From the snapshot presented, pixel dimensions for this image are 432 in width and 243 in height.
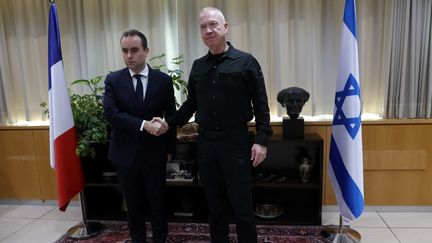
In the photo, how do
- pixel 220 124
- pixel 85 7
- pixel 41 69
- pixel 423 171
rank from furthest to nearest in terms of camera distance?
1. pixel 41 69
2. pixel 85 7
3. pixel 423 171
4. pixel 220 124

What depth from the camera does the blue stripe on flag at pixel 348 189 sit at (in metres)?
2.10

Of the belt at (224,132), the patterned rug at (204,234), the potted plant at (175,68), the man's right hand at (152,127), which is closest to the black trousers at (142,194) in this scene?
the man's right hand at (152,127)

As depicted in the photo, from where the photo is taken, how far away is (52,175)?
3.15 metres

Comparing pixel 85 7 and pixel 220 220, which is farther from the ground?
pixel 85 7

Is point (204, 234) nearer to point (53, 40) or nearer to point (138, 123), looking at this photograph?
point (138, 123)

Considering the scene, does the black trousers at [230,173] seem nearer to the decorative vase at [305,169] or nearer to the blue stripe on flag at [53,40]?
the decorative vase at [305,169]

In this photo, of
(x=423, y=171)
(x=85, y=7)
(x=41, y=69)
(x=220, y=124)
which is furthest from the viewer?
(x=41, y=69)

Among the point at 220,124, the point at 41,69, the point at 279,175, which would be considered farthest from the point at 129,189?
the point at 41,69

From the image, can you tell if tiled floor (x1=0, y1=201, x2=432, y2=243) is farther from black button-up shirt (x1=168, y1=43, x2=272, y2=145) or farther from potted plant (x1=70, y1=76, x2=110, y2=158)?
black button-up shirt (x1=168, y1=43, x2=272, y2=145)

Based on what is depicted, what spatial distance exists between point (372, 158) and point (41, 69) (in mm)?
3259

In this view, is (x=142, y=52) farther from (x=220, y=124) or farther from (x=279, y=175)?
(x=279, y=175)

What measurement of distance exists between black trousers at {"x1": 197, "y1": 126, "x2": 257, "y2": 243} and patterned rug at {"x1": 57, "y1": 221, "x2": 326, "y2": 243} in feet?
1.88

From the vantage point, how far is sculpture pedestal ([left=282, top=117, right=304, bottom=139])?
251 cm

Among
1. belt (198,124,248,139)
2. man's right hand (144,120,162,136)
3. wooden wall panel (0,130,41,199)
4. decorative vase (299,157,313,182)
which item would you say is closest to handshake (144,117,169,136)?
man's right hand (144,120,162,136)
